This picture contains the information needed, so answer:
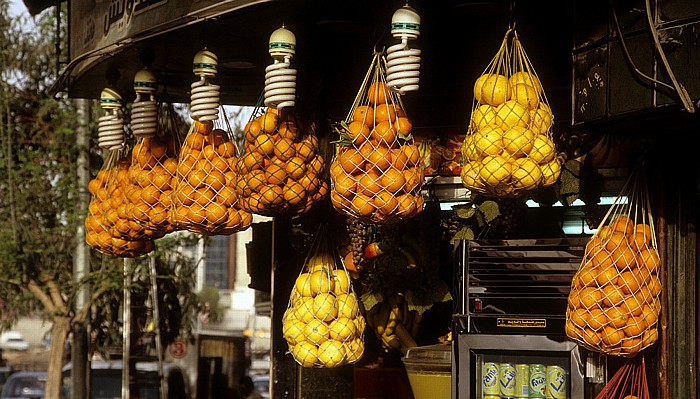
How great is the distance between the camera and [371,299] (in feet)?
21.6

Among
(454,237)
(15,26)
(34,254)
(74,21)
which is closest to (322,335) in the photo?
(454,237)

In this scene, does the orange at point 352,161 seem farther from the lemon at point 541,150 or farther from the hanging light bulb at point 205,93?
the hanging light bulb at point 205,93

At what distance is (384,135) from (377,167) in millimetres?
173

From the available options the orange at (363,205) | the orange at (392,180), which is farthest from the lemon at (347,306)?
the orange at (392,180)

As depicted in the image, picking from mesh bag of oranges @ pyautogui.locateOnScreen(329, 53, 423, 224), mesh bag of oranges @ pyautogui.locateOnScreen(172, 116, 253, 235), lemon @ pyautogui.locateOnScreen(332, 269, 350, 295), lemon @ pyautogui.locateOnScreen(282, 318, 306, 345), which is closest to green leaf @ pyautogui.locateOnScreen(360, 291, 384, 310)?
lemon @ pyautogui.locateOnScreen(332, 269, 350, 295)

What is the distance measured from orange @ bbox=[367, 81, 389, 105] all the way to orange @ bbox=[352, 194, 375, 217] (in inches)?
19.9

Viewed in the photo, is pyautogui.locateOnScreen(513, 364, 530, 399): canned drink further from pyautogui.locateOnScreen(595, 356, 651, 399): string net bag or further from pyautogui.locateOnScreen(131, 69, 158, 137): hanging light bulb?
pyautogui.locateOnScreen(131, 69, 158, 137): hanging light bulb

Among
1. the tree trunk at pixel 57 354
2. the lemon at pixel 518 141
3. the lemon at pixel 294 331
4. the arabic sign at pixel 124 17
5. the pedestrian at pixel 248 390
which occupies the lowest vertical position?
the pedestrian at pixel 248 390

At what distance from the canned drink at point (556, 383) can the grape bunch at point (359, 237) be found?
1688 mm

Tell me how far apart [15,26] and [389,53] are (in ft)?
27.4

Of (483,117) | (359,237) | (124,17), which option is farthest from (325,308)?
(124,17)

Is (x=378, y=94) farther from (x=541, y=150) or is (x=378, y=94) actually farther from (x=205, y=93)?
(x=205, y=93)

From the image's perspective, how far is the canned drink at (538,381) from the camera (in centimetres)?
546

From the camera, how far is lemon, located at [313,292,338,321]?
5.76 meters
